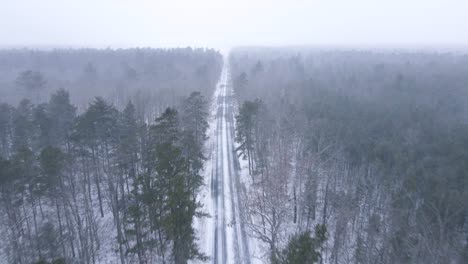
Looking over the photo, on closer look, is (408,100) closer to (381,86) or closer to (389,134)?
(381,86)

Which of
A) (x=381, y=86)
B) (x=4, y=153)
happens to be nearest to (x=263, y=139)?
(x=4, y=153)

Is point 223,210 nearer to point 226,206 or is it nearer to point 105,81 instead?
point 226,206

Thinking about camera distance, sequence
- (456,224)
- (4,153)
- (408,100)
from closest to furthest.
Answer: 1. (456,224)
2. (4,153)
3. (408,100)

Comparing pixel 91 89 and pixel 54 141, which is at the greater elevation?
pixel 91 89

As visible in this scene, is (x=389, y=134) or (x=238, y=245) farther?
(x=389, y=134)

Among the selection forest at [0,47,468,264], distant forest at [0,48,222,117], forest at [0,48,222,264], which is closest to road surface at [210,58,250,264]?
forest at [0,47,468,264]

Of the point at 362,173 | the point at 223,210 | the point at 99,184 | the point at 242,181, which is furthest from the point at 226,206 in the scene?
the point at 99,184
